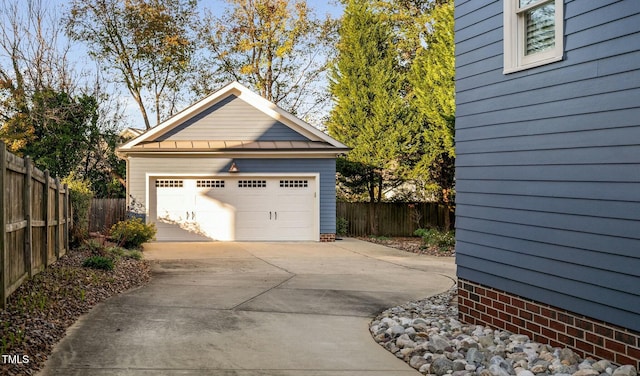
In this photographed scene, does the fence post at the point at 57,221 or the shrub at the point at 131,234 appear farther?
the shrub at the point at 131,234

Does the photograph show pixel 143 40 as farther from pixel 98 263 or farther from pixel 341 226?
pixel 98 263

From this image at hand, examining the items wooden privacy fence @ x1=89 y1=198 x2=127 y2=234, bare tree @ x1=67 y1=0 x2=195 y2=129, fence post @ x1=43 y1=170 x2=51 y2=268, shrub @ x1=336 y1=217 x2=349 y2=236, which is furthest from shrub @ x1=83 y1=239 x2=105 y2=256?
bare tree @ x1=67 y1=0 x2=195 y2=129

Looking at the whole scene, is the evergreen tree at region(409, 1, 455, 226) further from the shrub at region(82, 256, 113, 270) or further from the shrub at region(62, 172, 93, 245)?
the shrub at region(82, 256, 113, 270)

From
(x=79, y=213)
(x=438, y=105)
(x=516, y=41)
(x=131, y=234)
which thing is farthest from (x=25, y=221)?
(x=438, y=105)

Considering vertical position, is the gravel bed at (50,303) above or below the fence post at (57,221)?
below

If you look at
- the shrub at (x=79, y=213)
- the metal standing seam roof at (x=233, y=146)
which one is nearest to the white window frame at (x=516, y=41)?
the shrub at (x=79, y=213)

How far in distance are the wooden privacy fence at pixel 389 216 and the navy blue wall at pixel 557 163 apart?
16070mm

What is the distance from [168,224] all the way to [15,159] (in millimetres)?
11795

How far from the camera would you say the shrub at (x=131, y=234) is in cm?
1509

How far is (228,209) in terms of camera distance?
60.3 feet

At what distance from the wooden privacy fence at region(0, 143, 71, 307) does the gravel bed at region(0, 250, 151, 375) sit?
18cm

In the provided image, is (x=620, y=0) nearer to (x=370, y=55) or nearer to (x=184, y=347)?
(x=184, y=347)

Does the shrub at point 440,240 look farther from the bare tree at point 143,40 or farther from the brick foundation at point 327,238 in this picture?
the bare tree at point 143,40

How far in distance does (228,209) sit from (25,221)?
36.3 feet
